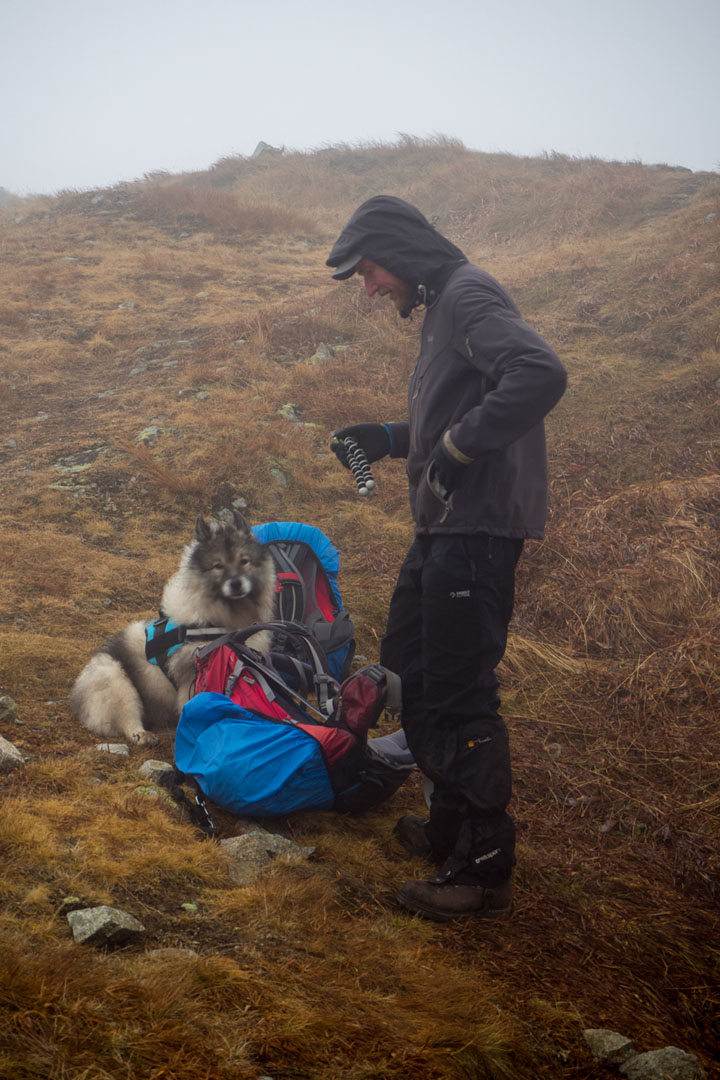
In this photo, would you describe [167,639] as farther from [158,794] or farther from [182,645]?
[158,794]

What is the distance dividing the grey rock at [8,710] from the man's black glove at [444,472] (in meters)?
2.66

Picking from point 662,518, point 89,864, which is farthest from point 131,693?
point 662,518

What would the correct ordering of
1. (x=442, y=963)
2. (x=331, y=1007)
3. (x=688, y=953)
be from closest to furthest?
(x=331, y=1007) < (x=442, y=963) < (x=688, y=953)

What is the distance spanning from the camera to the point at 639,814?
3555 mm

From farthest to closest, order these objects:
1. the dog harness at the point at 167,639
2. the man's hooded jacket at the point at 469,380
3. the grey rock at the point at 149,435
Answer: the grey rock at the point at 149,435 < the dog harness at the point at 167,639 < the man's hooded jacket at the point at 469,380

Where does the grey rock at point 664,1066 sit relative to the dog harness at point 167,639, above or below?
below

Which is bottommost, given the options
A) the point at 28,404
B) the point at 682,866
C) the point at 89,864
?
the point at 682,866

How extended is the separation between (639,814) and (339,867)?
1.52m

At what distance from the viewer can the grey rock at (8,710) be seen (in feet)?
12.8

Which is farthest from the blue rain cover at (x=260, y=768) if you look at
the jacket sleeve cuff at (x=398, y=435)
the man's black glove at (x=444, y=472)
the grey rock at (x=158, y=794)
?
the jacket sleeve cuff at (x=398, y=435)

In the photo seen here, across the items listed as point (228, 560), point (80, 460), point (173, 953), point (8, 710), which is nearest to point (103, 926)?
point (173, 953)

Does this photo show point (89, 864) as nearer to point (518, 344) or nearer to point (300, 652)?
point (300, 652)

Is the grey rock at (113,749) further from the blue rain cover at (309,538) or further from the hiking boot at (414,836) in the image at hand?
the blue rain cover at (309,538)

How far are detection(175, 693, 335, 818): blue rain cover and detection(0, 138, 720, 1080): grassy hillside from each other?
146 mm
